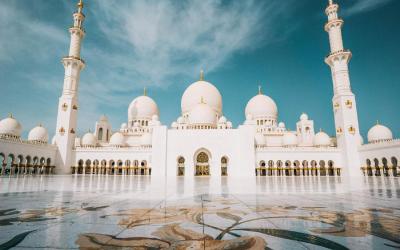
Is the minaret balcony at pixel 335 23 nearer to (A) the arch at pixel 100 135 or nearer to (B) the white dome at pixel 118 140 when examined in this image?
(B) the white dome at pixel 118 140

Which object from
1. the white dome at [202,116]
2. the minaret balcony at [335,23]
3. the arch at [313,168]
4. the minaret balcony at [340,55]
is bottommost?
the arch at [313,168]

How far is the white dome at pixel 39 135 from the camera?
32.5m

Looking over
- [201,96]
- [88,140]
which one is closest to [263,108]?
[201,96]

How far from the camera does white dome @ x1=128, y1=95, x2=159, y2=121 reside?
41375 millimetres

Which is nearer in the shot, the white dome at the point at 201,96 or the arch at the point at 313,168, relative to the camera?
the arch at the point at 313,168

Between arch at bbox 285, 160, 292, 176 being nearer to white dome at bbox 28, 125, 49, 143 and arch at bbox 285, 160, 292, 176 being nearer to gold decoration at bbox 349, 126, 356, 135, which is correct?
gold decoration at bbox 349, 126, 356, 135

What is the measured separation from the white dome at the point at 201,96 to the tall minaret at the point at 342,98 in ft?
51.7

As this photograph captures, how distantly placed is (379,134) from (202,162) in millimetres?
21361

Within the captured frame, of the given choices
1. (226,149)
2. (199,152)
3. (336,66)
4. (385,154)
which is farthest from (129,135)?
(385,154)

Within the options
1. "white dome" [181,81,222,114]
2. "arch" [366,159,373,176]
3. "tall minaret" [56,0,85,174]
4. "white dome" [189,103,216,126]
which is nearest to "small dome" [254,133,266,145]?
"white dome" [189,103,216,126]

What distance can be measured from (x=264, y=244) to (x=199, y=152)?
84.1ft

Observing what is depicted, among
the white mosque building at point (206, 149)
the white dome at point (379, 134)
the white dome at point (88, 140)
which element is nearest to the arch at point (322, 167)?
the white mosque building at point (206, 149)

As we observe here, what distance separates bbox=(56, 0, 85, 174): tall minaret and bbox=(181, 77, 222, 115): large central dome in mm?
15188

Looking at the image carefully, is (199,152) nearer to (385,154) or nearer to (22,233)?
(385,154)
